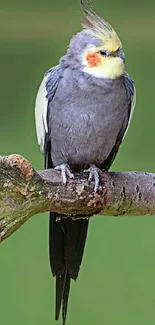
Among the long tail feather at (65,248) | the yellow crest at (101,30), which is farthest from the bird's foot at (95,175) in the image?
the yellow crest at (101,30)

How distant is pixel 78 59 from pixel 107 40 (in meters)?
0.07

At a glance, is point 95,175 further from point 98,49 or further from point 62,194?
point 98,49

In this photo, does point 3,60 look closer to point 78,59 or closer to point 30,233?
point 30,233

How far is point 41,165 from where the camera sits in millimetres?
2428

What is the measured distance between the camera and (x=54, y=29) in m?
3.05

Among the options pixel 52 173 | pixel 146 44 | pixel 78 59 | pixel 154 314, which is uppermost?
pixel 146 44

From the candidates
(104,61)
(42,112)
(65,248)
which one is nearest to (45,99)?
(42,112)

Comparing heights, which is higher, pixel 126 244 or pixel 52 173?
pixel 52 173

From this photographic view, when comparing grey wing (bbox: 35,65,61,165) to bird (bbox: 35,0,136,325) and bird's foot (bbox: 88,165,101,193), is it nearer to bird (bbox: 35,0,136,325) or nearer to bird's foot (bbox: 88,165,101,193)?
bird (bbox: 35,0,136,325)

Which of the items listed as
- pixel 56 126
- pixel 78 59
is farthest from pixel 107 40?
pixel 56 126

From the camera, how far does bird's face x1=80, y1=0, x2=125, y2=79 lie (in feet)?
4.01

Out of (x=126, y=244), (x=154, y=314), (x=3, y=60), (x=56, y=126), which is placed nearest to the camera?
(x=56, y=126)

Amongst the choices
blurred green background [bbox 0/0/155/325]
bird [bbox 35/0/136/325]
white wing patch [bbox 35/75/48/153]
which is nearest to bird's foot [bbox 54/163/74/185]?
bird [bbox 35/0/136/325]

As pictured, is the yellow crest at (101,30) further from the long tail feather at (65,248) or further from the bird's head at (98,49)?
the long tail feather at (65,248)
